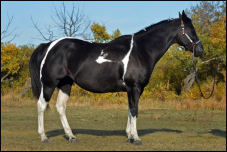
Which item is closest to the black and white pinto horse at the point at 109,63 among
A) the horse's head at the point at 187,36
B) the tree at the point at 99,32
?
the horse's head at the point at 187,36

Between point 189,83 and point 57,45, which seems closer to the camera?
point 57,45

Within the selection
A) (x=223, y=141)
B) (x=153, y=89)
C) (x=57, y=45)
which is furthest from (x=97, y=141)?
(x=153, y=89)

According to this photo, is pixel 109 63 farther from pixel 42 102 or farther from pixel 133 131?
pixel 42 102

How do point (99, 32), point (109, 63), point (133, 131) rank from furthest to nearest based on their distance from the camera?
point (99, 32) → point (109, 63) → point (133, 131)

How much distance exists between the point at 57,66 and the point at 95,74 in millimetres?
929

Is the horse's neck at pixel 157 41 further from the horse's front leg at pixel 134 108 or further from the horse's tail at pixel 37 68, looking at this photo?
the horse's tail at pixel 37 68

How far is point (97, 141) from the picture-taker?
7023 mm

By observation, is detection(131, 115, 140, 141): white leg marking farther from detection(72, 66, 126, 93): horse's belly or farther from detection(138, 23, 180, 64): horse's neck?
detection(138, 23, 180, 64): horse's neck

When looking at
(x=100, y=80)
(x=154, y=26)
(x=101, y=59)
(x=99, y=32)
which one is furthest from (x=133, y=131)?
(x=99, y=32)

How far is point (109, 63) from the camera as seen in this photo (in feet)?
22.5

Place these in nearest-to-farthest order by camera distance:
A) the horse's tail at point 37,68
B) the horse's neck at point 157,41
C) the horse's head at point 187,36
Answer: the horse's neck at point 157,41 → the horse's tail at point 37,68 → the horse's head at point 187,36

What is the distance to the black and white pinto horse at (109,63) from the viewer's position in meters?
6.77

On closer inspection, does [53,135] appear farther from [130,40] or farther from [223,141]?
[223,141]

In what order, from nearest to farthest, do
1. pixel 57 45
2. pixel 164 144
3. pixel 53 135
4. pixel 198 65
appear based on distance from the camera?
pixel 164 144 < pixel 57 45 < pixel 53 135 < pixel 198 65
